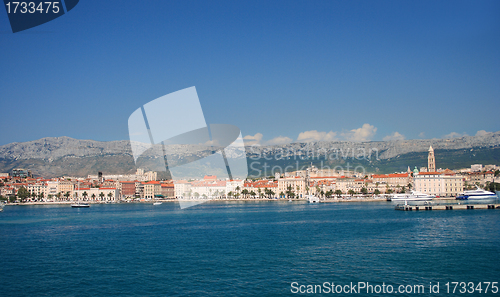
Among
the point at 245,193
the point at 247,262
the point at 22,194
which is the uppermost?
the point at 22,194

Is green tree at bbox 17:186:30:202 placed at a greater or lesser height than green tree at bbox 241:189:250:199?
greater

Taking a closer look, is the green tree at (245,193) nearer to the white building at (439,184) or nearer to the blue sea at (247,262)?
the white building at (439,184)

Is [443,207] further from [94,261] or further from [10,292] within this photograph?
[10,292]

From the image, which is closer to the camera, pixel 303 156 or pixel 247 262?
pixel 247 262

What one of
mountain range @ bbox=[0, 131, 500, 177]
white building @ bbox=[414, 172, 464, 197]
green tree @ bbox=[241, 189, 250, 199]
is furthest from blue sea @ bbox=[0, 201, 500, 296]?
mountain range @ bbox=[0, 131, 500, 177]

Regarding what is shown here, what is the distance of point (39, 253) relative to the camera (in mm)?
16125

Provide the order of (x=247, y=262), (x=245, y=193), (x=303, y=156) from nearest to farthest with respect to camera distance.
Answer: (x=247, y=262), (x=245, y=193), (x=303, y=156)

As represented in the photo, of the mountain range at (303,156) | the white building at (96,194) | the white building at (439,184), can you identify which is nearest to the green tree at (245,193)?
the white building at (96,194)

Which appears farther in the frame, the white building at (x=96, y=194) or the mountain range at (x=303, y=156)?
the mountain range at (x=303, y=156)

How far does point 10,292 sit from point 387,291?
10239 mm

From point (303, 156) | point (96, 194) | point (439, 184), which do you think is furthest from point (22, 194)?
point (303, 156)

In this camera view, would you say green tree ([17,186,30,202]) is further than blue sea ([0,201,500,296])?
Yes

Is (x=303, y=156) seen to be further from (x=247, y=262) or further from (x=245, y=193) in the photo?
(x=247, y=262)

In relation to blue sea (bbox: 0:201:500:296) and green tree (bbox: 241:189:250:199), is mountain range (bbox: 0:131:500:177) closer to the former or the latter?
green tree (bbox: 241:189:250:199)
